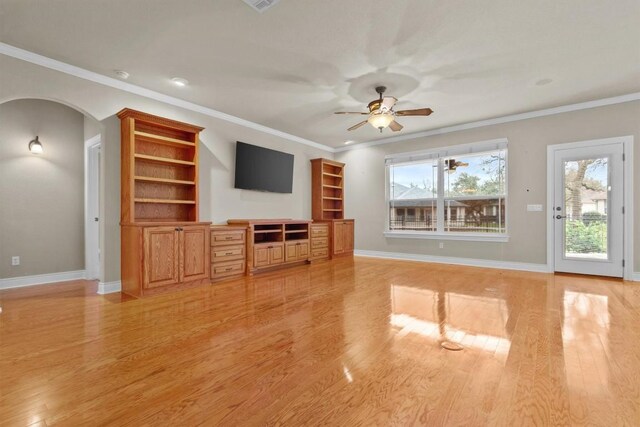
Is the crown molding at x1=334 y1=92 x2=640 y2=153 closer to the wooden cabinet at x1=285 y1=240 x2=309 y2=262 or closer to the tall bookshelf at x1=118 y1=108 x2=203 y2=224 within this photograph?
the wooden cabinet at x1=285 y1=240 x2=309 y2=262

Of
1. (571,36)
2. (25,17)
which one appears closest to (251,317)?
(25,17)

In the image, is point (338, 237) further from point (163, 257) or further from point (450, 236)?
point (163, 257)

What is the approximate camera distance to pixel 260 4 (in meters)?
2.51

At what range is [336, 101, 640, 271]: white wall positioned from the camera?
4.54 metres

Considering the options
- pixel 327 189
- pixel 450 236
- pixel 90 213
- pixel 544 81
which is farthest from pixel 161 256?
pixel 544 81

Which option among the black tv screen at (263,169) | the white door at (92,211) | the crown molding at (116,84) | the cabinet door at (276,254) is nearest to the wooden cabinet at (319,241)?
the cabinet door at (276,254)

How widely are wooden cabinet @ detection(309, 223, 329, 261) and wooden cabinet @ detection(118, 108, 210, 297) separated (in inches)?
93.9

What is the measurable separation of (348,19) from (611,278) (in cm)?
530

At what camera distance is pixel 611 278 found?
451 centimetres

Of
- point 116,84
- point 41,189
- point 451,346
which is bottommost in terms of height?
point 451,346

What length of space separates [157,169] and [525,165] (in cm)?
606

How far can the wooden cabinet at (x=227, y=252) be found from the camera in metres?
4.37

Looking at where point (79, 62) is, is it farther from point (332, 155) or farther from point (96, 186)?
point (332, 155)

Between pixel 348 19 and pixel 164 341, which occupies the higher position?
pixel 348 19
